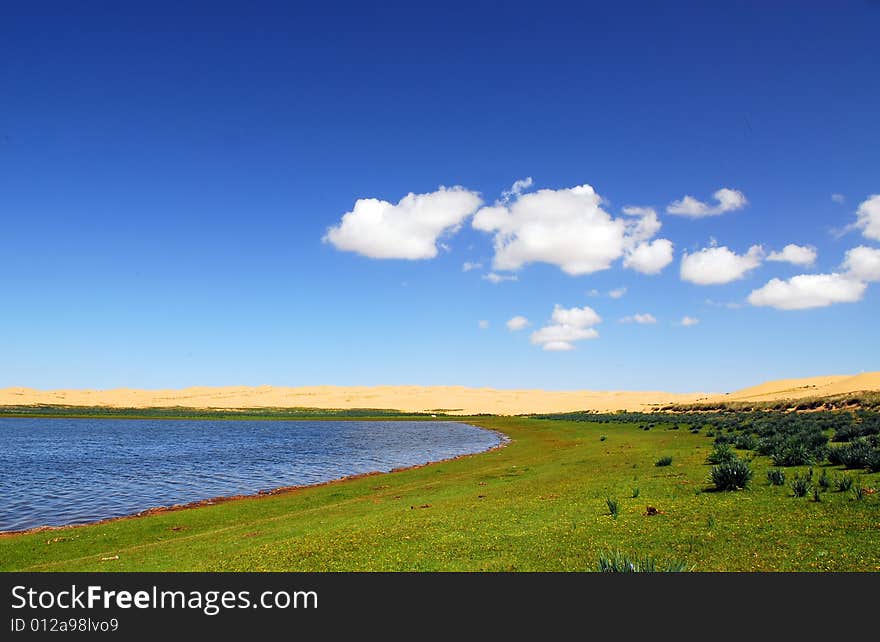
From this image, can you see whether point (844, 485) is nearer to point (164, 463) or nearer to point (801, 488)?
point (801, 488)

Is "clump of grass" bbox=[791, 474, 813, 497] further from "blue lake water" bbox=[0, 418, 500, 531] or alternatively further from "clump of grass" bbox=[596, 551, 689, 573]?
"blue lake water" bbox=[0, 418, 500, 531]

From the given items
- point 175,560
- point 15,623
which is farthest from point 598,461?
point 15,623

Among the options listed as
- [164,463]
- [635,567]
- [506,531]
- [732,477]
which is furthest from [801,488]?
[164,463]

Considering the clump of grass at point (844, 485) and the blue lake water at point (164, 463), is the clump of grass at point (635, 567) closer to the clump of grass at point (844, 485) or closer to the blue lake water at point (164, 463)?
the clump of grass at point (844, 485)

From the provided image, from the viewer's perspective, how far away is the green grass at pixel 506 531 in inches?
480

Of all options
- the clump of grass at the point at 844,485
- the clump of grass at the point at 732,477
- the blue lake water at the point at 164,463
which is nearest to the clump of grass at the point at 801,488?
the clump of grass at the point at 844,485

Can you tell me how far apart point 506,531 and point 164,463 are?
1755 inches

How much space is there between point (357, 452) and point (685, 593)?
54.5 metres

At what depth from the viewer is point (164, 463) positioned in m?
49.8

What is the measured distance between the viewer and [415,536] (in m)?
15.9

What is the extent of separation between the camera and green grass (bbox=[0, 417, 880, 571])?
12.2 metres

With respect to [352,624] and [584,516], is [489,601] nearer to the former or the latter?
[352,624]

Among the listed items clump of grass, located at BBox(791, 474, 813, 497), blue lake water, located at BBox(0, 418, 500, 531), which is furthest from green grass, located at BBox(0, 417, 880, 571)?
blue lake water, located at BBox(0, 418, 500, 531)

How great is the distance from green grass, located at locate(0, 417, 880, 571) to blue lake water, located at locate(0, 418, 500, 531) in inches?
300
